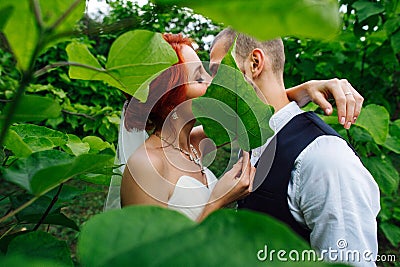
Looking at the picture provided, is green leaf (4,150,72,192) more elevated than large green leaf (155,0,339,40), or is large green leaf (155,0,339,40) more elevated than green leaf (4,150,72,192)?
large green leaf (155,0,339,40)

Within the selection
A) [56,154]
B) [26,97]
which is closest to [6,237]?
[56,154]

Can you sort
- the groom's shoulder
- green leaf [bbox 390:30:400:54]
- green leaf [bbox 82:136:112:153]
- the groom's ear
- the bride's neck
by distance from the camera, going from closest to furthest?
1. green leaf [bbox 82:136:112:153]
2. the groom's shoulder
3. the groom's ear
4. the bride's neck
5. green leaf [bbox 390:30:400:54]

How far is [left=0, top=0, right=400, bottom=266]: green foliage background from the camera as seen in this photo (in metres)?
0.23

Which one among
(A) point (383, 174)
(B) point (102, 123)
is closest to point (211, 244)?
(B) point (102, 123)

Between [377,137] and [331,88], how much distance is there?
79cm

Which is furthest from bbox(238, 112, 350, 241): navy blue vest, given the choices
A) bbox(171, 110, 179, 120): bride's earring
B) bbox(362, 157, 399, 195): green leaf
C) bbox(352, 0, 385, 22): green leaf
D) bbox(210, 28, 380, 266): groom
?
bbox(362, 157, 399, 195): green leaf

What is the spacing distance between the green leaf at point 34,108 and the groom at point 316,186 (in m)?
0.74

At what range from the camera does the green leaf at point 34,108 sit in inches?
11.2

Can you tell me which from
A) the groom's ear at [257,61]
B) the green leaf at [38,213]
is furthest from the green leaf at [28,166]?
the groom's ear at [257,61]

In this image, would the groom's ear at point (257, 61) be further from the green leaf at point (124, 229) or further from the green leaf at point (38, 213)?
the green leaf at point (124, 229)

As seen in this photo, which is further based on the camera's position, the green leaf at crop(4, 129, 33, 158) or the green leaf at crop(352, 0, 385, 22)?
the green leaf at crop(352, 0, 385, 22)

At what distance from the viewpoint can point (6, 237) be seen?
44 centimetres

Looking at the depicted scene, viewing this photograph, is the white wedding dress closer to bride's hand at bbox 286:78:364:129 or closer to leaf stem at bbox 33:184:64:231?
bride's hand at bbox 286:78:364:129

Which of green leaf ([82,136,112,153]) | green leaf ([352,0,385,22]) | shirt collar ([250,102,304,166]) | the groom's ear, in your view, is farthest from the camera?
green leaf ([352,0,385,22])
